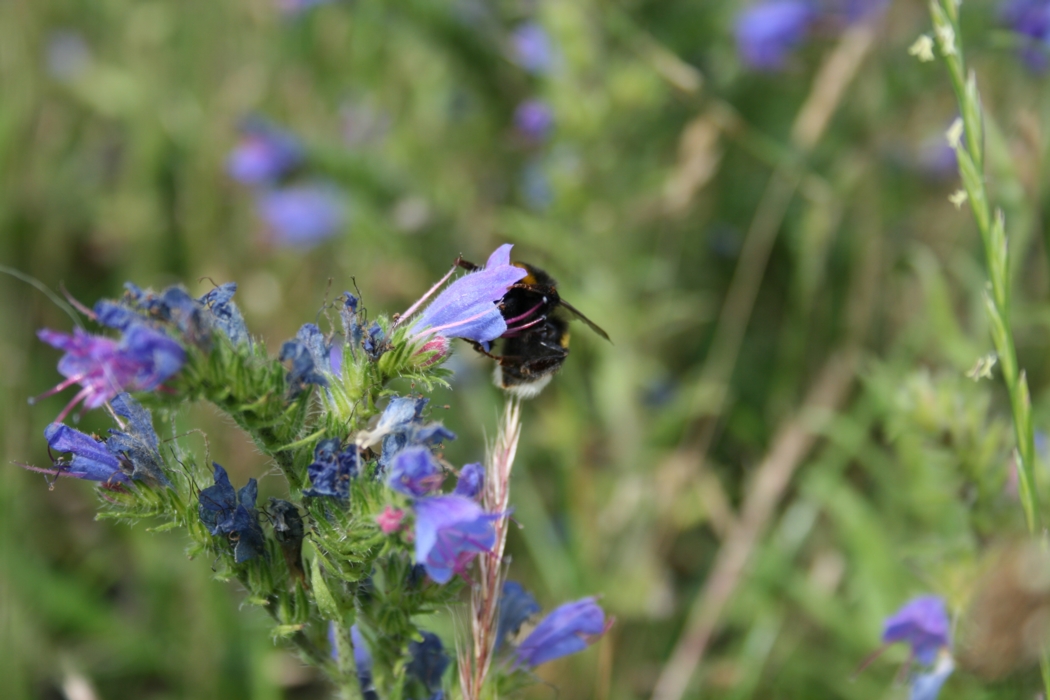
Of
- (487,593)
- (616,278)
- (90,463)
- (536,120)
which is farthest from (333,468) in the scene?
(536,120)

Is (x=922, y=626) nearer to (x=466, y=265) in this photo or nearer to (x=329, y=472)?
(x=466, y=265)

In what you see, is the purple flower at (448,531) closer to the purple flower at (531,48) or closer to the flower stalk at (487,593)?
the flower stalk at (487,593)

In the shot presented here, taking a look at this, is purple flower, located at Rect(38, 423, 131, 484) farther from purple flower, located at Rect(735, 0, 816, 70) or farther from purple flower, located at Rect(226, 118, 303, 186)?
purple flower, located at Rect(735, 0, 816, 70)

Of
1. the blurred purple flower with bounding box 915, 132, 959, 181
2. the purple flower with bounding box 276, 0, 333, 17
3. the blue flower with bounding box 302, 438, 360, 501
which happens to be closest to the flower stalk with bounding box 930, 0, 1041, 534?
the blue flower with bounding box 302, 438, 360, 501

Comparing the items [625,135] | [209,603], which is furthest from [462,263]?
[625,135]

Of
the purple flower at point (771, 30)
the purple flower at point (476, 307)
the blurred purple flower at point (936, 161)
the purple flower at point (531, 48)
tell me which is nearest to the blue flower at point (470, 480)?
the purple flower at point (476, 307)

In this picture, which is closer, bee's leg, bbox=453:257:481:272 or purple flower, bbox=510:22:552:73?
bee's leg, bbox=453:257:481:272
